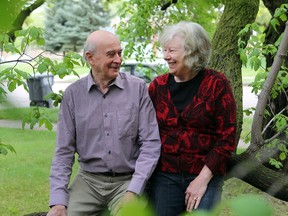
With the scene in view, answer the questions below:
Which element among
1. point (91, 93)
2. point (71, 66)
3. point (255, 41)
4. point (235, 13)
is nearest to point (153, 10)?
point (235, 13)

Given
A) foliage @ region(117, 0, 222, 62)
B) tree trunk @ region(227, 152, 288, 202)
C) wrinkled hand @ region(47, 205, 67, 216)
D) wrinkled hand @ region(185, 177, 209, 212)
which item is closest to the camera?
wrinkled hand @ region(185, 177, 209, 212)

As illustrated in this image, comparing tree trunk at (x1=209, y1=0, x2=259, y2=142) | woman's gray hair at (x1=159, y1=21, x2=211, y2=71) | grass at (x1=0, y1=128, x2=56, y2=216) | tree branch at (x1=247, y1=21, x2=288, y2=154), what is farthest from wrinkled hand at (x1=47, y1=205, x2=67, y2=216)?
grass at (x1=0, y1=128, x2=56, y2=216)

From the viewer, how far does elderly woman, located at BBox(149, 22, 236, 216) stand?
265 cm

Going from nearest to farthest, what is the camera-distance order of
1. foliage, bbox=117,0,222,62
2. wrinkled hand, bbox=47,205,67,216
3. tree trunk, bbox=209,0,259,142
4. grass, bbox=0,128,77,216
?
wrinkled hand, bbox=47,205,67,216, tree trunk, bbox=209,0,259,142, grass, bbox=0,128,77,216, foliage, bbox=117,0,222,62

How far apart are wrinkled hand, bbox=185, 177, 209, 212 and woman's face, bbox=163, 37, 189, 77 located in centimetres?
55

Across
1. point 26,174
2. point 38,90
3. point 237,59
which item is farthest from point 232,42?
point 26,174

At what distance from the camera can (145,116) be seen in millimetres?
2771

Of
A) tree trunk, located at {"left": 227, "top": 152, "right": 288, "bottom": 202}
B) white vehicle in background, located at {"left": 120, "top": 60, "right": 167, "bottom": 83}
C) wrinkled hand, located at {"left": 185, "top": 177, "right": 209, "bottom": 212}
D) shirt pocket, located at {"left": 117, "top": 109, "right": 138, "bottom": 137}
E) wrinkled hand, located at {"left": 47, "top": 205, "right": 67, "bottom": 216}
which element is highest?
shirt pocket, located at {"left": 117, "top": 109, "right": 138, "bottom": 137}

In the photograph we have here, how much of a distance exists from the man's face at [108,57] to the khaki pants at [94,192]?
55 centimetres

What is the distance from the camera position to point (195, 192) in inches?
104

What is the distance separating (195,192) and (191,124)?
34 cm

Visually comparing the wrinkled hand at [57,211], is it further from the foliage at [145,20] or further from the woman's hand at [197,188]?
the foliage at [145,20]

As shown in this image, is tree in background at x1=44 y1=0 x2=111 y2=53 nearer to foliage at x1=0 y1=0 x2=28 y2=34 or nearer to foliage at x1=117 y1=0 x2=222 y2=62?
foliage at x1=117 y1=0 x2=222 y2=62

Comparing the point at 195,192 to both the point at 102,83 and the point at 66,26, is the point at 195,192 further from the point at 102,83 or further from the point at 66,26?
the point at 66,26
